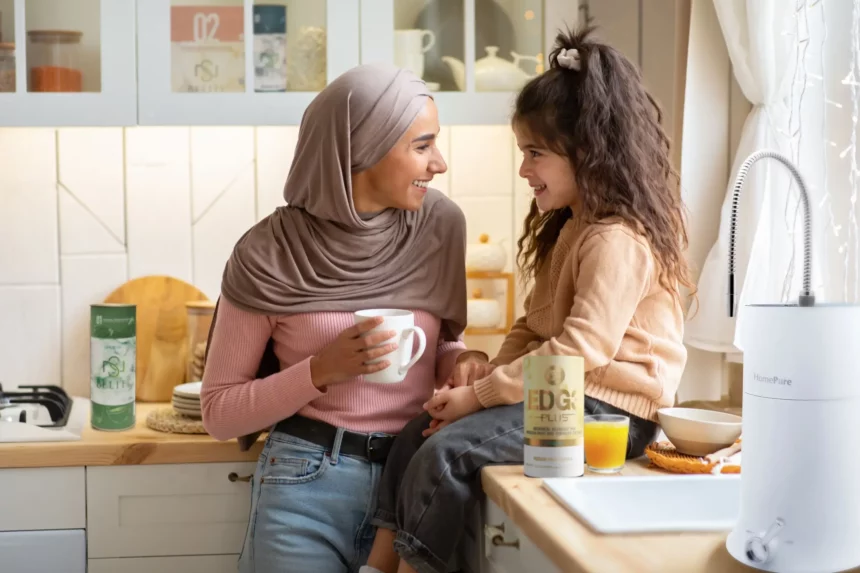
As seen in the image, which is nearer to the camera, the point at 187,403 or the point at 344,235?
the point at 344,235

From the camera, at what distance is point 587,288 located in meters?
1.42

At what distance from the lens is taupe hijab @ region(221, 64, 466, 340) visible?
1.63 m

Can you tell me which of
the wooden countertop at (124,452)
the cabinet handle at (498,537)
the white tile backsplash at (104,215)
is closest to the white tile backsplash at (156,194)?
the white tile backsplash at (104,215)

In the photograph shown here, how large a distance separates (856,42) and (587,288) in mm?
594

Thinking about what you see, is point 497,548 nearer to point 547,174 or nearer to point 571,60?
point 547,174

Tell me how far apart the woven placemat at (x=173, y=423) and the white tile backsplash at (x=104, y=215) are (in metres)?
0.42

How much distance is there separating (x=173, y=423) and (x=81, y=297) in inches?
22.0

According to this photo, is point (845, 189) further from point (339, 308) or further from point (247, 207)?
point (247, 207)

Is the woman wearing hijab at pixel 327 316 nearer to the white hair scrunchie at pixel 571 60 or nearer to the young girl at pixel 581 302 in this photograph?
the young girl at pixel 581 302

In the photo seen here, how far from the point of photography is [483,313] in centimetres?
230

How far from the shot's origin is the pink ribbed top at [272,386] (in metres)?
1.65

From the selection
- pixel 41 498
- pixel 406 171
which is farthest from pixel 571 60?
pixel 41 498

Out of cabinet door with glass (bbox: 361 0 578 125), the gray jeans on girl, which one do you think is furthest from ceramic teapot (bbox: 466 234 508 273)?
the gray jeans on girl

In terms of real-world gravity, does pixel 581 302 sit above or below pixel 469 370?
above
